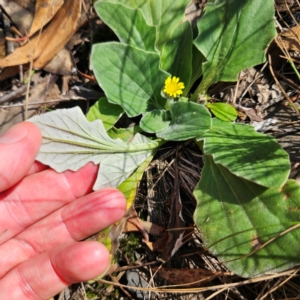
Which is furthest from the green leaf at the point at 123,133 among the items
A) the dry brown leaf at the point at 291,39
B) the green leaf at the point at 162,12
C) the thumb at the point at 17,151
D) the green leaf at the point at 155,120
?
the dry brown leaf at the point at 291,39

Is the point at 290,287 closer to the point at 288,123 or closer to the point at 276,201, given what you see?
the point at 276,201

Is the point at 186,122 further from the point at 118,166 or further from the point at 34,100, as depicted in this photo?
the point at 34,100

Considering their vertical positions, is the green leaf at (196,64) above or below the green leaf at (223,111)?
above

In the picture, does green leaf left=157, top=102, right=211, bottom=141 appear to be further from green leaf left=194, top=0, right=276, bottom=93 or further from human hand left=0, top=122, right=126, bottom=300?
human hand left=0, top=122, right=126, bottom=300

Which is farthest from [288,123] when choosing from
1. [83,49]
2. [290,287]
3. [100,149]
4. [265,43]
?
[83,49]

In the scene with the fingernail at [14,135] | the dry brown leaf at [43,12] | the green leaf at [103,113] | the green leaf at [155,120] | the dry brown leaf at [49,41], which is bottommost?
the green leaf at [155,120]

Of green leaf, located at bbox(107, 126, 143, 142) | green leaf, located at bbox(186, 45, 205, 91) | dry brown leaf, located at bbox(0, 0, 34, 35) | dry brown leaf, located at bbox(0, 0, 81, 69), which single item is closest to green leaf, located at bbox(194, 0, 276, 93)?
green leaf, located at bbox(186, 45, 205, 91)

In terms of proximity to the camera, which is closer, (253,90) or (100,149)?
(100,149)

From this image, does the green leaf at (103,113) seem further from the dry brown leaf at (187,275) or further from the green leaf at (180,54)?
the dry brown leaf at (187,275)
